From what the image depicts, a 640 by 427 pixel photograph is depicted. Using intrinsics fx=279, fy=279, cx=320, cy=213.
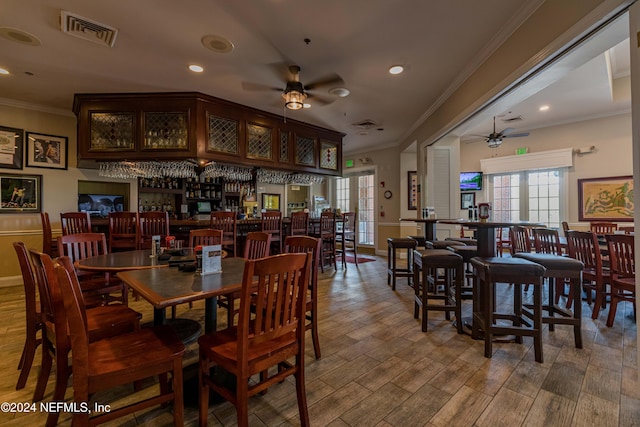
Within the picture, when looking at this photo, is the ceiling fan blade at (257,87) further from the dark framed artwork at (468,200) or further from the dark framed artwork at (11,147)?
the dark framed artwork at (468,200)

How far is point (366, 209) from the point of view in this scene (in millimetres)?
8000

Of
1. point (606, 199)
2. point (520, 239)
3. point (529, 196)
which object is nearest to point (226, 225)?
point (520, 239)

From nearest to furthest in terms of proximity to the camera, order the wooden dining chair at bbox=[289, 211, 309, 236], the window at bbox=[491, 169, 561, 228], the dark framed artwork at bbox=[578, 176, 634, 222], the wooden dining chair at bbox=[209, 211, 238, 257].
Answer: the wooden dining chair at bbox=[209, 211, 238, 257], the wooden dining chair at bbox=[289, 211, 309, 236], the dark framed artwork at bbox=[578, 176, 634, 222], the window at bbox=[491, 169, 561, 228]

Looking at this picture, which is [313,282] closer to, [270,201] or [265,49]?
[265,49]

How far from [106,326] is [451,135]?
4.97 metres

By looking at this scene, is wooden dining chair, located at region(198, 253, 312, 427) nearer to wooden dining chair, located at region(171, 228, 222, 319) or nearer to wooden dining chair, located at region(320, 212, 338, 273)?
wooden dining chair, located at region(171, 228, 222, 319)

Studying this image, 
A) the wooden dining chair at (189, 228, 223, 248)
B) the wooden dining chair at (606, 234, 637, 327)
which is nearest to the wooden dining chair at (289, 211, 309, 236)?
the wooden dining chair at (189, 228, 223, 248)

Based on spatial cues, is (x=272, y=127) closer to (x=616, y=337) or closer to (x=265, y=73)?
(x=265, y=73)

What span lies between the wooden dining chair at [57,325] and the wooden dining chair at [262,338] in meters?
0.64

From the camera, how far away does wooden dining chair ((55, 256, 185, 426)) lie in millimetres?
1149

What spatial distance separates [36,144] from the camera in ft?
14.9

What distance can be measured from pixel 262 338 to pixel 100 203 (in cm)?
550

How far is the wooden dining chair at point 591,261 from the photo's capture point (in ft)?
9.61

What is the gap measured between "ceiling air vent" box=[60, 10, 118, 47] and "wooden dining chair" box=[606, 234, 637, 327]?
17.2 ft
